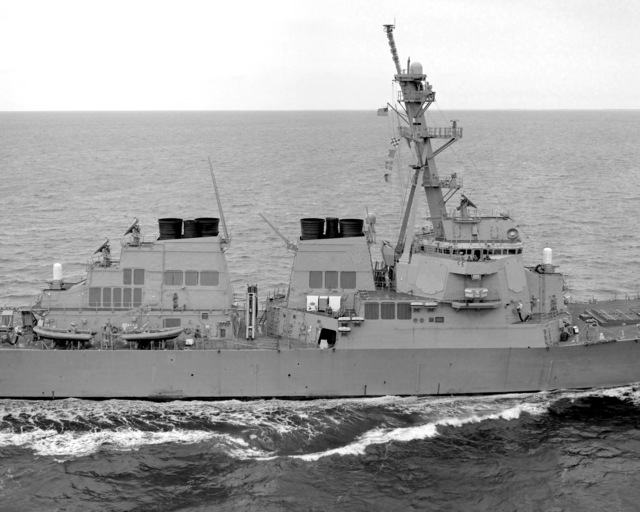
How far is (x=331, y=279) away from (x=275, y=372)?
3753 millimetres

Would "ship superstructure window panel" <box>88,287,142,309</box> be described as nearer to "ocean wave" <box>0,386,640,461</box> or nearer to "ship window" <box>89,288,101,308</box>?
"ship window" <box>89,288,101,308</box>

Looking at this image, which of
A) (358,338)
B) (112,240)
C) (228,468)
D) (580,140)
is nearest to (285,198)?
(112,240)

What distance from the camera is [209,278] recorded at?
83.8ft

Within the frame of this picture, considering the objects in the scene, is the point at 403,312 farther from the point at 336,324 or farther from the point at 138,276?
the point at 138,276

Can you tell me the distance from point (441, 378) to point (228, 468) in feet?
26.1

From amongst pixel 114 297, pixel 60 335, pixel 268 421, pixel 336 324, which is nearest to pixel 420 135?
pixel 336 324

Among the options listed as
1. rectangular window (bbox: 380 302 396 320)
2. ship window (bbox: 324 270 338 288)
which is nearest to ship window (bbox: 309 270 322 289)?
ship window (bbox: 324 270 338 288)

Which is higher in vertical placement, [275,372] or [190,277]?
[190,277]

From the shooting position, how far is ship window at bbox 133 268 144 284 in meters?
25.5

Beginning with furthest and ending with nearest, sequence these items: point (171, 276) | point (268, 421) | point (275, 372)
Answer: point (171, 276) → point (275, 372) → point (268, 421)

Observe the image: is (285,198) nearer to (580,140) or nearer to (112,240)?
(112,240)

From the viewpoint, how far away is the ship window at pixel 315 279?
25.7 meters

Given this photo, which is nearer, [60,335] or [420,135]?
[60,335]

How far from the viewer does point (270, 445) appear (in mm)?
21469
